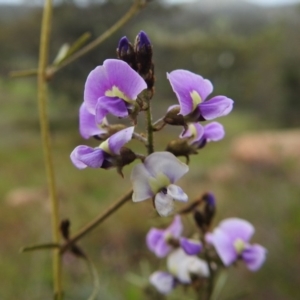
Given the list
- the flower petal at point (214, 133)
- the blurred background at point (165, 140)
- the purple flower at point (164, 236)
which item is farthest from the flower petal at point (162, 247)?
the blurred background at point (165, 140)

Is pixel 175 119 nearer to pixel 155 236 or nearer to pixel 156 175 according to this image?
pixel 156 175

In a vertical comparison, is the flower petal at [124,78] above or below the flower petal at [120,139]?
above

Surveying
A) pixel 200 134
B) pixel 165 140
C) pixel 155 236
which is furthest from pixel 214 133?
pixel 165 140

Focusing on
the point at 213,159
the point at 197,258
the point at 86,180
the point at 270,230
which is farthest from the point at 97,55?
the point at 197,258

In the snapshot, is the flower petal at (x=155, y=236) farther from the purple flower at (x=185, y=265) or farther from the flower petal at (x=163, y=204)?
the flower petal at (x=163, y=204)

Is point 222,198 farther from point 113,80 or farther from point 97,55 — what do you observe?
point 113,80

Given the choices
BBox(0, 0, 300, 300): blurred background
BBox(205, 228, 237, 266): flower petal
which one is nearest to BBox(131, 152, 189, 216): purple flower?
BBox(205, 228, 237, 266): flower petal
